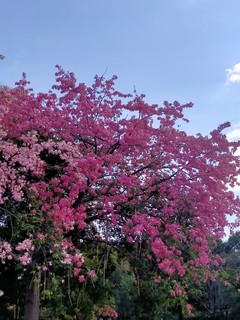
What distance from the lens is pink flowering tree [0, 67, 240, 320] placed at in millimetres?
9211

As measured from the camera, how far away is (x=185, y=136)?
10.6 meters

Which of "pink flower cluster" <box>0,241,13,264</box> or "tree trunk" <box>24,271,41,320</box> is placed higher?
"pink flower cluster" <box>0,241,13,264</box>

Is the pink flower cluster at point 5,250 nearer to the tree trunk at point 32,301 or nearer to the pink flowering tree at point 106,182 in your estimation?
the pink flowering tree at point 106,182

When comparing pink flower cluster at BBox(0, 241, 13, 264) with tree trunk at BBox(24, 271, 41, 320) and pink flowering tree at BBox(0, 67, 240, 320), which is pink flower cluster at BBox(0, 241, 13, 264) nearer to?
pink flowering tree at BBox(0, 67, 240, 320)

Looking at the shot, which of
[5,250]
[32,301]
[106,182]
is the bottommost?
[32,301]

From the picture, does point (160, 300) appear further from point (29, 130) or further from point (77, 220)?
point (29, 130)

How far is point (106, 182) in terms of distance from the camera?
10.0 m

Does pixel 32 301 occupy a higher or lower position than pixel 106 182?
lower

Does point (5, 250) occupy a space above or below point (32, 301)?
above

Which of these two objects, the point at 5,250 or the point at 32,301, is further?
the point at 32,301

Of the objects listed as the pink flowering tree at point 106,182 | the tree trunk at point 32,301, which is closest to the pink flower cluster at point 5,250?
the pink flowering tree at point 106,182

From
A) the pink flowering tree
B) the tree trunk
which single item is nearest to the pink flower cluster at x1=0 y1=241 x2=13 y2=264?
the pink flowering tree

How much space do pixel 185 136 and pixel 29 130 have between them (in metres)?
4.05

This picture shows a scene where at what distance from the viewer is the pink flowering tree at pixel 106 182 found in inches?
363
